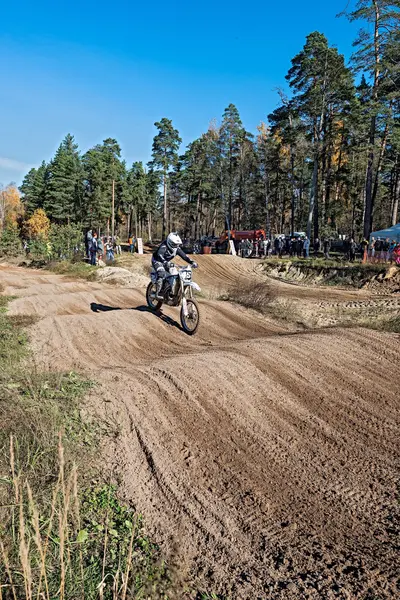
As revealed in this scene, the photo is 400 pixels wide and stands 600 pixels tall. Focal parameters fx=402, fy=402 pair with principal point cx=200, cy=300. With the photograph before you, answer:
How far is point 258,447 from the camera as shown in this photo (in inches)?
175

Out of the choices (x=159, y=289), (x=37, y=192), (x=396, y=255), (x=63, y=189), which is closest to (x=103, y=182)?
(x=63, y=189)

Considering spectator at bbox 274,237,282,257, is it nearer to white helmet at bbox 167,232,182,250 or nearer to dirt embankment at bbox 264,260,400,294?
dirt embankment at bbox 264,260,400,294

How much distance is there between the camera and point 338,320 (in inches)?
486

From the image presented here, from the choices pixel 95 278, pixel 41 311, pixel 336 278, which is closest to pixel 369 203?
pixel 336 278

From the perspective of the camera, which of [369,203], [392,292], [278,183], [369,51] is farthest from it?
[278,183]

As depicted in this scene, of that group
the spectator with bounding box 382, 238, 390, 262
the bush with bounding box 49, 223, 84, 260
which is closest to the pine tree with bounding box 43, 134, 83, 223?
the bush with bounding box 49, 223, 84, 260

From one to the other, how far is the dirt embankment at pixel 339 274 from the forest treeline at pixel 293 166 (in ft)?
17.6

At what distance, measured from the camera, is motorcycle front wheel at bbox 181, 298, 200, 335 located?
8.69m

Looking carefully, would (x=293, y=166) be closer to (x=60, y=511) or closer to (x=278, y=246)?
(x=278, y=246)

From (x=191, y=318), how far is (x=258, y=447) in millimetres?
4622

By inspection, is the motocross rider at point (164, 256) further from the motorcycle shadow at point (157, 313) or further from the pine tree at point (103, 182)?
the pine tree at point (103, 182)

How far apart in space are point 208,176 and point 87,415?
4806 cm

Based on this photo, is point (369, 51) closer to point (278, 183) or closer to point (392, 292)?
point (392, 292)

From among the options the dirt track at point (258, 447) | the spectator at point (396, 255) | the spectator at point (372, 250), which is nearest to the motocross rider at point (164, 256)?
the dirt track at point (258, 447)
